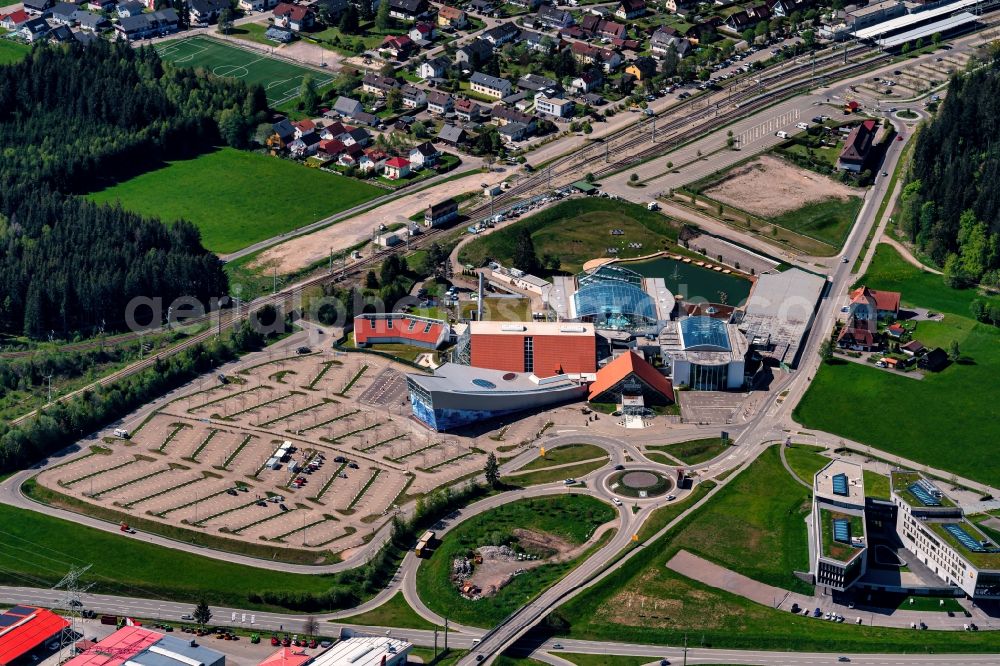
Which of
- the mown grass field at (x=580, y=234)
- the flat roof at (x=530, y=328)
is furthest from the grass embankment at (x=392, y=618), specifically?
the mown grass field at (x=580, y=234)

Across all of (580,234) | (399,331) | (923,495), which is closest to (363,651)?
(923,495)

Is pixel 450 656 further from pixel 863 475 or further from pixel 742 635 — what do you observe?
pixel 863 475

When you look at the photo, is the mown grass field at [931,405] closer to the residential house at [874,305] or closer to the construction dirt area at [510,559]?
the residential house at [874,305]

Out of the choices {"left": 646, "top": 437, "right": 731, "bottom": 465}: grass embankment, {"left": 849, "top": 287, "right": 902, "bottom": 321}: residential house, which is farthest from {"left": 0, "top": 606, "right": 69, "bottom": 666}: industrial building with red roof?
{"left": 849, "top": 287, "right": 902, "bottom": 321}: residential house

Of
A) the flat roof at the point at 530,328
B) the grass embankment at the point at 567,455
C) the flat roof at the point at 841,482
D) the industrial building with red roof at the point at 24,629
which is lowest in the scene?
the industrial building with red roof at the point at 24,629

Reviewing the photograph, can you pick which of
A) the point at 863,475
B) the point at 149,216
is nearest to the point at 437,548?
the point at 863,475

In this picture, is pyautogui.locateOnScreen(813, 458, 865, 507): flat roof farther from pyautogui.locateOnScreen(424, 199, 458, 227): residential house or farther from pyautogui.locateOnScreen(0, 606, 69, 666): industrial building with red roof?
pyautogui.locateOnScreen(424, 199, 458, 227): residential house
